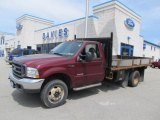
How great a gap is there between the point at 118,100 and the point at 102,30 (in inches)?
605

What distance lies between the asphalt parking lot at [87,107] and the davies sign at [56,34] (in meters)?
18.8

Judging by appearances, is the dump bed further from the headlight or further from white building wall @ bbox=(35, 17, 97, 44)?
white building wall @ bbox=(35, 17, 97, 44)

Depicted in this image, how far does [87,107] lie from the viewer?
5.49 meters

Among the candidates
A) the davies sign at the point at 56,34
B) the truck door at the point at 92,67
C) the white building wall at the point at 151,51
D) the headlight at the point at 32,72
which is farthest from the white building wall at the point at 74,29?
the white building wall at the point at 151,51

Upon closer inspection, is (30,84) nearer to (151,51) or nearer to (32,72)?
→ (32,72)

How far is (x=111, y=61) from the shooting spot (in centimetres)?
696

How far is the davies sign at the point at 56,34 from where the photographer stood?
25312 millimetres

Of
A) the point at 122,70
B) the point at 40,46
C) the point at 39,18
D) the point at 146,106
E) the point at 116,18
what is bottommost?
the point at 146,106

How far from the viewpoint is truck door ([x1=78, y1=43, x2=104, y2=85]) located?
20.1 feet

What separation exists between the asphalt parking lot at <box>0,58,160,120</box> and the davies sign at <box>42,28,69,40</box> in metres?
18.8

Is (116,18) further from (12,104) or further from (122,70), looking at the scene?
(12,104)

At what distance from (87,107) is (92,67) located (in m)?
1.54

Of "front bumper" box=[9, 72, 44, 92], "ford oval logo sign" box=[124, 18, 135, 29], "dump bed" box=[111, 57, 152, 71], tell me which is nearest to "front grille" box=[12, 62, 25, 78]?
"front bumper" box=[9, 72, 44, 92]

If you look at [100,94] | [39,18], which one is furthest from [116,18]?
[39,18]
